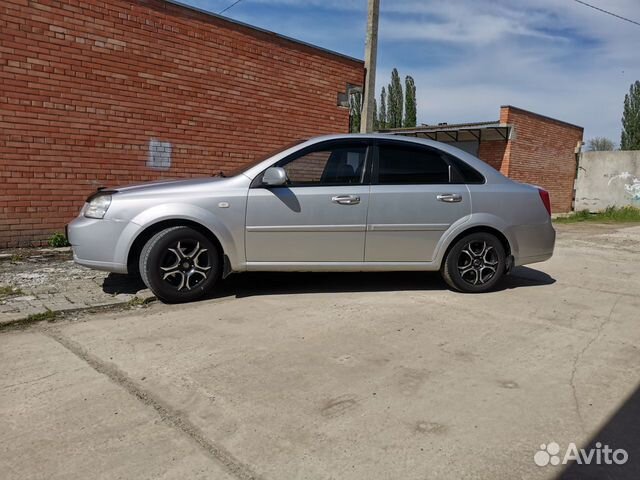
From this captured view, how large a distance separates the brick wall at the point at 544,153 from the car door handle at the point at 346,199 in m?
14.6

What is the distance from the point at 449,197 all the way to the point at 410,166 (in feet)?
1.68

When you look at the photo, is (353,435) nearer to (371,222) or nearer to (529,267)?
(371,222)

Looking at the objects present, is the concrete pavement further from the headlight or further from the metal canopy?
the metal canopy

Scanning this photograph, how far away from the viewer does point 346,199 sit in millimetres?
4805

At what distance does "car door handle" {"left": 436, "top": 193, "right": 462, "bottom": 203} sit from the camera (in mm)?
5039

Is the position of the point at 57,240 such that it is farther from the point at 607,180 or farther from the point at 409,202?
the point at 607,180

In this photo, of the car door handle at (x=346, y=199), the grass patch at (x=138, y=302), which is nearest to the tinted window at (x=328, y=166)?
the car door handle at (x=346, y=199)

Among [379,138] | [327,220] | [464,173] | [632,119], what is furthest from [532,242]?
[632,119]

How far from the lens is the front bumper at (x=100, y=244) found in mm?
4434

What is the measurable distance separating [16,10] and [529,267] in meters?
7.87

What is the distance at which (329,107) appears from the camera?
1062cm

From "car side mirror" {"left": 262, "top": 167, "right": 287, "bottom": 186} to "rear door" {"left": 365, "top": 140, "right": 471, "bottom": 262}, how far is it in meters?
0.94

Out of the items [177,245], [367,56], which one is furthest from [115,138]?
[367,56]

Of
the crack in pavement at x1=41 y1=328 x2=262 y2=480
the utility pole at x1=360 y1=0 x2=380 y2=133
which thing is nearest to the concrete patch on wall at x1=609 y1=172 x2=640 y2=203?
the utility pole at x1=360 y1=0 x2=380 y2=133
